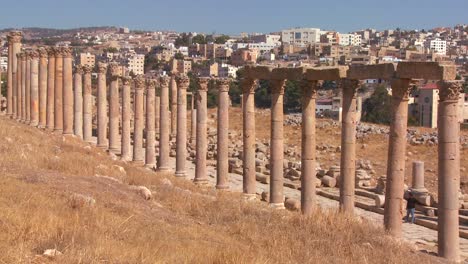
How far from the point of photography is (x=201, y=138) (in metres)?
28.7

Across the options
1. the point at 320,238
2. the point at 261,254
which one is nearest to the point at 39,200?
the point at 261,254

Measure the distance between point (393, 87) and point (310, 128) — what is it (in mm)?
3923

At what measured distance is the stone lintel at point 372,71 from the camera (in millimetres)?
18203

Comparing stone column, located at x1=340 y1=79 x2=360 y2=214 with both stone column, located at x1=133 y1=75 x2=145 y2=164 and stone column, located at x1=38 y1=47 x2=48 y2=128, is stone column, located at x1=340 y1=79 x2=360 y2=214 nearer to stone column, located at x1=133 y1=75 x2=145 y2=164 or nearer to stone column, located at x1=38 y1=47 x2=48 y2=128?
stone column, located at x1=133 y1=75 x2=145 y2=164

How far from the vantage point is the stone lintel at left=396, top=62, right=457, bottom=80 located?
16.2 metres

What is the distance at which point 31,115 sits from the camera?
38.6 metres

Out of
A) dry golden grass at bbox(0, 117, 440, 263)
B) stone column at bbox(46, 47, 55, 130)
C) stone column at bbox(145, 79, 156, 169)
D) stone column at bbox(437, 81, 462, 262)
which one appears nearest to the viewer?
dry golden grass at bbox(0, 117, 440, 263)

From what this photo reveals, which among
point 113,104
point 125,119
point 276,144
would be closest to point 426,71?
point 276,144

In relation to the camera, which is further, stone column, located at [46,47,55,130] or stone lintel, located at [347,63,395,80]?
stone column, located at [46,47,55,130]

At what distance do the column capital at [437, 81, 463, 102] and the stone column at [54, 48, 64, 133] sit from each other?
23.8 metres

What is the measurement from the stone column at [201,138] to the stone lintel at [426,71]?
12.4 metres

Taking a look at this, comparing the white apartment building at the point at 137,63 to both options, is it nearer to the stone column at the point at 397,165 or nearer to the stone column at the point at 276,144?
the stone column at the point at 276,144

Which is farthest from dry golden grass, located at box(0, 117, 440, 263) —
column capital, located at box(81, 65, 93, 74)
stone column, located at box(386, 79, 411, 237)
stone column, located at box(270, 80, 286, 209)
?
column capital, located at box(81, 65, 93, 74)

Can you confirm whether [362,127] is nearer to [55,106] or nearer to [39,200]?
Answer: [55,106]
